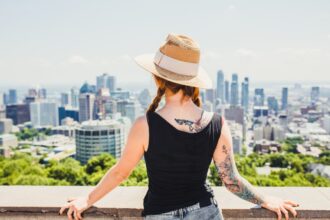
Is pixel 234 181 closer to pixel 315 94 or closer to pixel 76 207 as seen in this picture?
pixel 76 207

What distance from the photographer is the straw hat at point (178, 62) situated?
169cm

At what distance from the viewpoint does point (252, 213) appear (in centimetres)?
212

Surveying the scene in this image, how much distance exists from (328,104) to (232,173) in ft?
465

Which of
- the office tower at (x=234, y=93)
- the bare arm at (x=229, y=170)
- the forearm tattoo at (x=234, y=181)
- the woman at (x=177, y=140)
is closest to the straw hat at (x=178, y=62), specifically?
the woman at (x=177, y=140)

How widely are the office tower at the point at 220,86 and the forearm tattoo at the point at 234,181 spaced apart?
472ft

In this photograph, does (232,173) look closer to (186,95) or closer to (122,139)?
(186,95)

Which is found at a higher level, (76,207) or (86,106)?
(76,207)

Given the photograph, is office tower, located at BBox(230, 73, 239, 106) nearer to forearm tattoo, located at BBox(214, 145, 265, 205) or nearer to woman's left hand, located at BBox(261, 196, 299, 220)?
woman's left hand, located at BBox(261, 196, 299, 220)

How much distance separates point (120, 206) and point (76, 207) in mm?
241

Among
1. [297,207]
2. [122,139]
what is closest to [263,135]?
[122,139]

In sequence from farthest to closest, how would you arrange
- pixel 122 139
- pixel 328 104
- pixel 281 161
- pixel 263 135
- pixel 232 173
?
pixel 328 104 < pixel 263 135 < pixel 122 139 < pixel 281 161 < pixel 232 173

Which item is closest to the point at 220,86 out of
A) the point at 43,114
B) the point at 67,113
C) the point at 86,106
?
the point at 67,113

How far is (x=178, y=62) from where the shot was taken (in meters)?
1.70

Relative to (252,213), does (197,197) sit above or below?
above
